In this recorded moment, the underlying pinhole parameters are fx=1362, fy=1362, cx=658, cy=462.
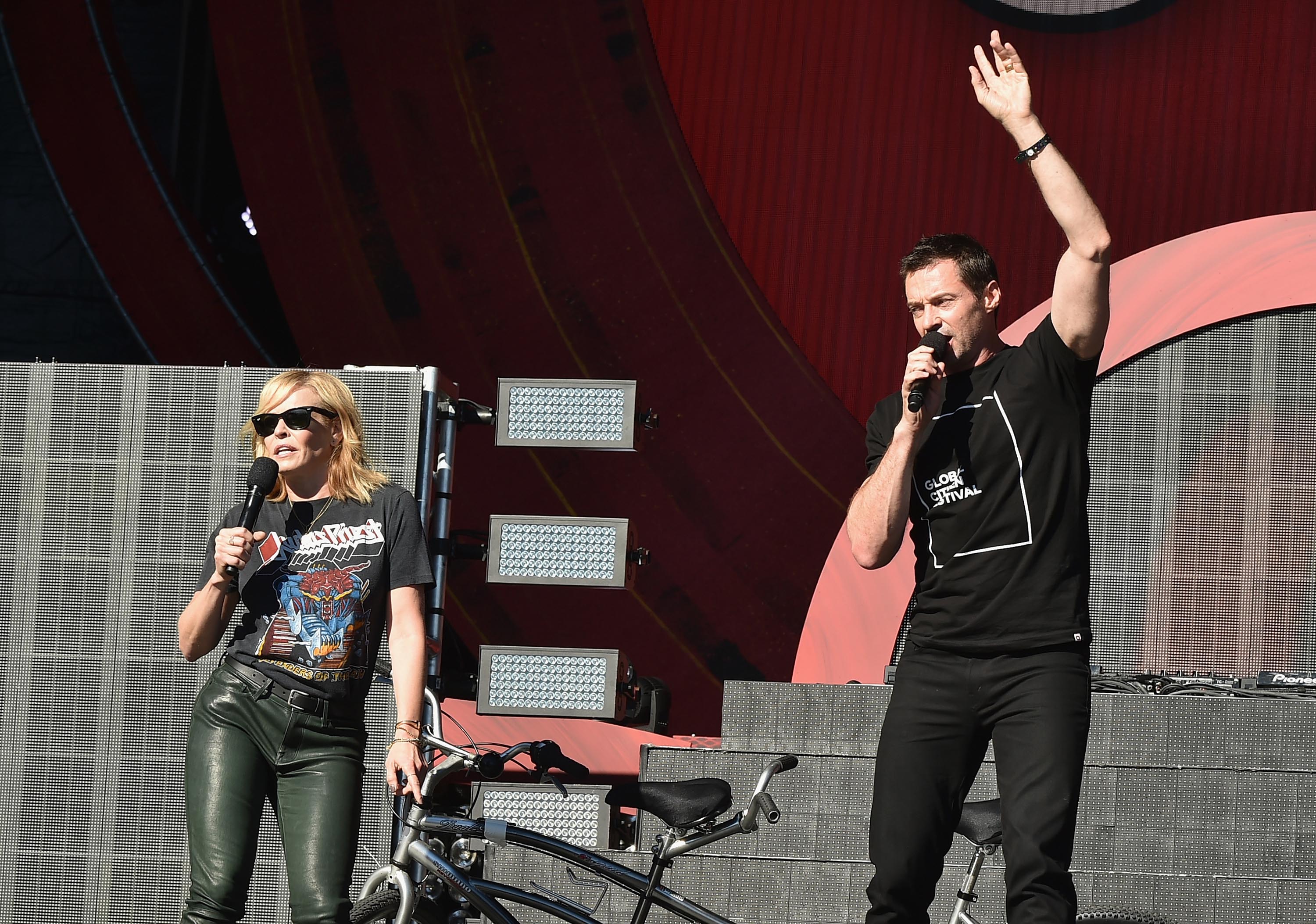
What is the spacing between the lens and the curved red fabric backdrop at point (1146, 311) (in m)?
4.76

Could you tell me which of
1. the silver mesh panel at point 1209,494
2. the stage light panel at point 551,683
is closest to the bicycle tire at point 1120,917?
the silver mesh panel at point 1209,494

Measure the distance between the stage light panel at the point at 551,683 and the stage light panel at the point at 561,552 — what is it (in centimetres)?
23

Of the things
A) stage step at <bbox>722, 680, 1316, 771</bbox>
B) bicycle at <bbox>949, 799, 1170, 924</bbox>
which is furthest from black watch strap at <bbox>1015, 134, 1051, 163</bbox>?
stage step at <bbox>722, 680, 1316, 771</bbox>

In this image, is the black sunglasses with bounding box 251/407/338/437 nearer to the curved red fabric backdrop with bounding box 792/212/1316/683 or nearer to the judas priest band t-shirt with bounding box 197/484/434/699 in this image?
the judas priest band t-shirt with bounding box 197/484/434/699

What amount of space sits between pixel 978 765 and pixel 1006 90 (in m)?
1.20

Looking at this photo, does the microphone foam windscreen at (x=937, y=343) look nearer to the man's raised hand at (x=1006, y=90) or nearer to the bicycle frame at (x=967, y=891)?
the man's raised hand at (x=1006, y=90)

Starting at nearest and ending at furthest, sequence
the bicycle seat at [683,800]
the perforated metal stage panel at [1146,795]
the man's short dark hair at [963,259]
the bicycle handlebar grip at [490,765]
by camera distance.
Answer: the man's short dark hair at [963,259] → the bicycle handlebar grip at [490,765] → the bicycle seat at [683,800] → the perforated metal stage panel at [1146,795]

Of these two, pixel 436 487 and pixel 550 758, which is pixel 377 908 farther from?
pixel 436 487

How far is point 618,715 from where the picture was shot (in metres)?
4.41

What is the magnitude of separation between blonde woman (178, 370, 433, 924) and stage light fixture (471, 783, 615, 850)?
167 centimetres

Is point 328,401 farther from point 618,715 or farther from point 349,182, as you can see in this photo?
point 349,182

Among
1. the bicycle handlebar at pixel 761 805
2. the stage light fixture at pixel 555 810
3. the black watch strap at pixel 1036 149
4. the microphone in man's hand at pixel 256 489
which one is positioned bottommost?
the stage light fixture at pixel 555 810

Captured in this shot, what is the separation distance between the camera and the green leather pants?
2.58 m

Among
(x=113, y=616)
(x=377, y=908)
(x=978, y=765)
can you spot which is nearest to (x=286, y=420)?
(x=377, y=908)
